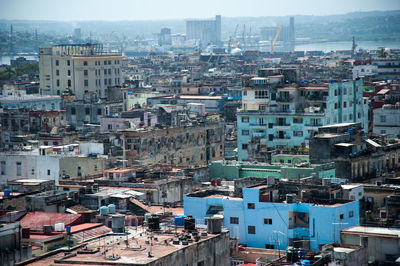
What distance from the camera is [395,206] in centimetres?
4778

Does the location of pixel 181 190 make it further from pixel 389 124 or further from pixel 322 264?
pixel 389 124

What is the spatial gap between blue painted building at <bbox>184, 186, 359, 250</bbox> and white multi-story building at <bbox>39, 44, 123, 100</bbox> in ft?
270

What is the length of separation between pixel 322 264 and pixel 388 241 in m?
4.26

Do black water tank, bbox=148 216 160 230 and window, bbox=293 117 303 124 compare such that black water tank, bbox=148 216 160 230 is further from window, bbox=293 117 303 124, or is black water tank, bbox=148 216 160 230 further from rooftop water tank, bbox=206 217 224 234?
window, bbox=293 117 303 124

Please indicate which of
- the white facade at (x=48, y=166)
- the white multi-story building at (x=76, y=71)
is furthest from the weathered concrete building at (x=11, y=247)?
the white multi-story building at (x=76, y=71)

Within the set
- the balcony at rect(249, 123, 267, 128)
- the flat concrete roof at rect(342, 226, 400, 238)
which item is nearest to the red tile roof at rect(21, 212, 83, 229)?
the flat concrete roof at rect(342, 226, 400, 238)

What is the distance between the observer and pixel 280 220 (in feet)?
151

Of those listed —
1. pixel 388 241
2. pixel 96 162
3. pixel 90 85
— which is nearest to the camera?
pixel 388 241

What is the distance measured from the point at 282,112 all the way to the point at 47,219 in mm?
35610

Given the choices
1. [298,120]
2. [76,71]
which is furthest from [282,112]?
[76,71]

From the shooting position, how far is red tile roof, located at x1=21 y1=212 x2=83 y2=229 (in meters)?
44.8

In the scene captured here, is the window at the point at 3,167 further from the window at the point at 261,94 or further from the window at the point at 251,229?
the window at the point at 251,229

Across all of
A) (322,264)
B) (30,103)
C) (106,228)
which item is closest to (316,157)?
(106,228)

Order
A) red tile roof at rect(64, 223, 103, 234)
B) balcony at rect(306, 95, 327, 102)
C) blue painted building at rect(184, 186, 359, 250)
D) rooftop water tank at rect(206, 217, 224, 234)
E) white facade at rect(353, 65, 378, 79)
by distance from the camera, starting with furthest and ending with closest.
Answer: white facade at rect(353, 65, 378, 79) < balcony at rect(306, 95, 327, 102) < blue painted building at rect(184, 186, 359, 250) < red tile roof at rect(64, 223, 103, 234) < rooftop water tank at rect(206, 217, 224, 234)
